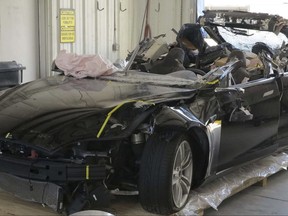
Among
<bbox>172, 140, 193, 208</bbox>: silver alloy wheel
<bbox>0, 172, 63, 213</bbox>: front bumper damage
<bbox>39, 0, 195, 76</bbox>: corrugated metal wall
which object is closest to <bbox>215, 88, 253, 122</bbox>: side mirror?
<bbox>172, 140, 193, 208</bbox>: silver alloy wheel

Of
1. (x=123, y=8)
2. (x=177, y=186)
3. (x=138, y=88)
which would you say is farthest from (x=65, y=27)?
(x=177, y=186)

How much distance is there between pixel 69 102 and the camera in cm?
324

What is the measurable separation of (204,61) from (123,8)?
4561 millimetres

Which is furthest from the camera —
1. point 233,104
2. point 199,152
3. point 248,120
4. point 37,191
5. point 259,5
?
point 259,5

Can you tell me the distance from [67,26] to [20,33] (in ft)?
2.94

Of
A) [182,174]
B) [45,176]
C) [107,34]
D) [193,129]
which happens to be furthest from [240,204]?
[107,34]

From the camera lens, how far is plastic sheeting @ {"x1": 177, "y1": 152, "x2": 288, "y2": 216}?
3514 millimetres

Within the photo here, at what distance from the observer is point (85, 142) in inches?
116

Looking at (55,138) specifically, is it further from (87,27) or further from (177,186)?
(87,27)

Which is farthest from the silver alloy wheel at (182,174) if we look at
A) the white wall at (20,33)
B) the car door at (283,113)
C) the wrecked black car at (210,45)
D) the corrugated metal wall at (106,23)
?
the corrugated metal wall at (106,23)

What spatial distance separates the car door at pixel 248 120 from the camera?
3699mm

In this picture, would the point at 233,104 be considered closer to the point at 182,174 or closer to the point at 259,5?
the point at 182,174

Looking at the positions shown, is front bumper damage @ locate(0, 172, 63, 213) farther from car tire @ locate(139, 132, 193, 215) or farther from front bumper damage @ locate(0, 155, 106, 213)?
Result: car tire @ locate(139, 132, 193, 215)

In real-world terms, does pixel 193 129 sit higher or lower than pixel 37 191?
higher
